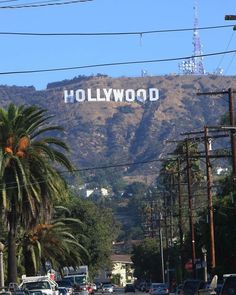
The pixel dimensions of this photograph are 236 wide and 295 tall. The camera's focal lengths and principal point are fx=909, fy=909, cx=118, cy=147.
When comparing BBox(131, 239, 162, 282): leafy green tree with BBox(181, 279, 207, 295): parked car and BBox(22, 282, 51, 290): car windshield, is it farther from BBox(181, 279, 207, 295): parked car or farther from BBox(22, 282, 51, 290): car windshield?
BBox(181, 279, 207, 295): parked car

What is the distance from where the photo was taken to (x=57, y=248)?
225 ft

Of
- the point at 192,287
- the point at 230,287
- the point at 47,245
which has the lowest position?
the point at 230,287

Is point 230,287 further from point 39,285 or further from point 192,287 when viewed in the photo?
point 39,285

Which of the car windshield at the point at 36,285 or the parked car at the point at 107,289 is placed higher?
the parked car at the point at 107,289

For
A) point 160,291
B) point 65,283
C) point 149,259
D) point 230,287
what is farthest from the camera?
point 149,259

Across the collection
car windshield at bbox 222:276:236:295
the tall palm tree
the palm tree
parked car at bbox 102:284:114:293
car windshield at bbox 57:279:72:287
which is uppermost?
the tall palm tree

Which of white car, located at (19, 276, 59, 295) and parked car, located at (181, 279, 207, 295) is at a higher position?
white car, located at (19, 276, 59, 295)

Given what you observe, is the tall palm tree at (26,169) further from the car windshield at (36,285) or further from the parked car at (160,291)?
the parked car at (160,291)

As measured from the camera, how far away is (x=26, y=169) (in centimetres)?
5112

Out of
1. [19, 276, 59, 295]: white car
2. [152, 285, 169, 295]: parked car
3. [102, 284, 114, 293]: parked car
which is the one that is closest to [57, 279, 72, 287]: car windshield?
[152, 285, 169, 295]: parked car

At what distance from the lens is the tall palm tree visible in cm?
5084

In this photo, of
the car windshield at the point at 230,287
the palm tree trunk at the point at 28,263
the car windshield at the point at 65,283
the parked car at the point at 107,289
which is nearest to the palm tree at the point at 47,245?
the palm tree trunk at the point at 28,263

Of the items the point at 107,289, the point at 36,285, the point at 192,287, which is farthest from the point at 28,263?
the point at 107,289

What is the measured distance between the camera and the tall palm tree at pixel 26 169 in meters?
50.8
